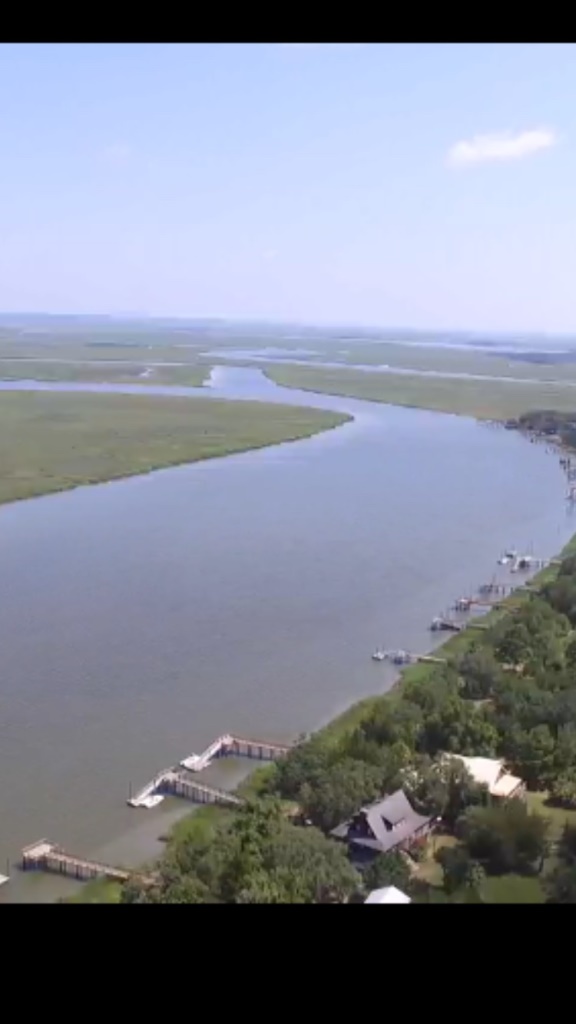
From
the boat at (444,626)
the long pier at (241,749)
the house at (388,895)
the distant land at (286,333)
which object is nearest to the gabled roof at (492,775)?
the long pier at (241,749)

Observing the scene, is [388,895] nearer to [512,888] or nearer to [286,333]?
[512,888]

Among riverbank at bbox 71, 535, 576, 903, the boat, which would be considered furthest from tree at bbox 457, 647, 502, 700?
the boat

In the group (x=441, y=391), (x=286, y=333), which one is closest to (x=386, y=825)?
(x=441, y=391)

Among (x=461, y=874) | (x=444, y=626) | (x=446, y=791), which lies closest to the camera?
(x=461, y=874)

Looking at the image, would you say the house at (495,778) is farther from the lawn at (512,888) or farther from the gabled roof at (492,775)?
the lawn at (512,888)

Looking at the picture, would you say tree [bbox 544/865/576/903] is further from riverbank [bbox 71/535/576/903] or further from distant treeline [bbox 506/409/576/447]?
distant treeline [bbox 506/409/576/447]

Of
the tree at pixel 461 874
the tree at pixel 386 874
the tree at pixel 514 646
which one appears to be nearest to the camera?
the tree at pixel 386 874
